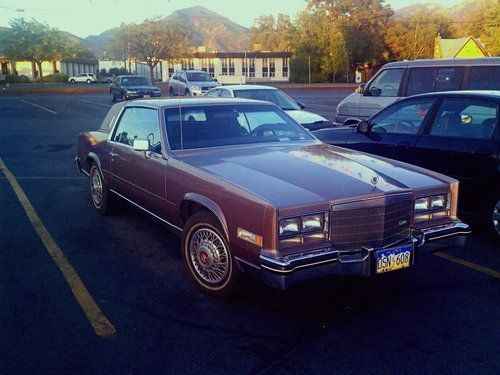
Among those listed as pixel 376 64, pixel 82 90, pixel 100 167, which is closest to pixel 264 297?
pixel 100 167

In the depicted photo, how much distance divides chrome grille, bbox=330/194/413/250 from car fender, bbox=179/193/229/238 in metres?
0.83

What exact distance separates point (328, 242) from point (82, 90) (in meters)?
42.8

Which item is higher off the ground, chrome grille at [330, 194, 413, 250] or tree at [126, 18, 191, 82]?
tree at [126, 18, 191, 82]

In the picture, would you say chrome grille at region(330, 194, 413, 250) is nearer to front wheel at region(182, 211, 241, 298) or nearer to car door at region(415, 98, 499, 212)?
front wheel at region(182, 211, 241, 298)

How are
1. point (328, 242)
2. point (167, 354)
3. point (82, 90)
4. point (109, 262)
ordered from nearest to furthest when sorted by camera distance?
point (167, 354), point (328, 242), point (109, 262), point (82, 90)

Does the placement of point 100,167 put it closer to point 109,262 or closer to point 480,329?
point 109,262

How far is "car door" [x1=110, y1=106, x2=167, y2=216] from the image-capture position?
499 cm

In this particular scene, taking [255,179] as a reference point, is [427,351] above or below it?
below

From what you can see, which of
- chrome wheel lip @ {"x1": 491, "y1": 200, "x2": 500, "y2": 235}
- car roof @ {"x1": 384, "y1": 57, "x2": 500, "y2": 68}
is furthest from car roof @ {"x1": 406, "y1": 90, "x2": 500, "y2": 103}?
car roof @ {"x1": 384, "y1": 57, "x2": 500, "y2": 68}

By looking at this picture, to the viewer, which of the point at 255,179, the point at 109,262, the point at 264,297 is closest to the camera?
the point at 255,179

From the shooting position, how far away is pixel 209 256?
13.7 feet

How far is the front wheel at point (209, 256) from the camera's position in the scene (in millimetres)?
4016

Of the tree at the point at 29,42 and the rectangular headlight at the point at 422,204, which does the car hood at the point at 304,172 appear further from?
the tree at the point at 29,42

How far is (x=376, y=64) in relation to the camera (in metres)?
60.0
